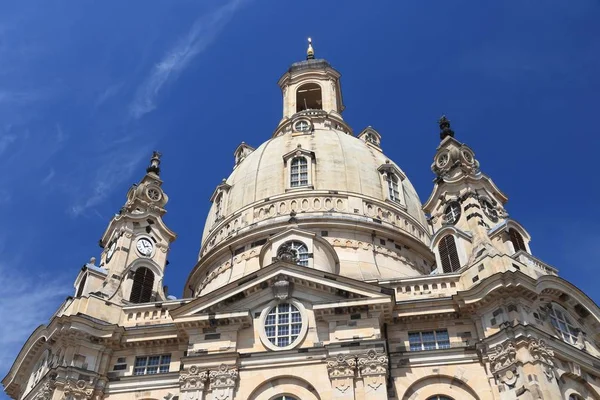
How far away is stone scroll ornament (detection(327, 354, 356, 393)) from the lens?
30188 mm

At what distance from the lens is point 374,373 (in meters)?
30.2

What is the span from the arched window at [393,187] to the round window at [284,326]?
18.2m

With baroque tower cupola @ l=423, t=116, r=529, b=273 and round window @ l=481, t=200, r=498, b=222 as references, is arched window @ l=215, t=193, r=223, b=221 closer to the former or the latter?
baroque tower cupola @ l=423, t=116, r=529, b=273

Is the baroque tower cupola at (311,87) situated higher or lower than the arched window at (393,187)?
higher

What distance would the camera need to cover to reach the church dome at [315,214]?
41.8 m

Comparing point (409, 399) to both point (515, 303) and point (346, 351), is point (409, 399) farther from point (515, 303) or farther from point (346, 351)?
point (515, 303)

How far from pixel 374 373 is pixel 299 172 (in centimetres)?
2219

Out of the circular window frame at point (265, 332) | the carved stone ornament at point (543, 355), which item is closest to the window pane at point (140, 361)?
the circular window frame at point (265, 332)

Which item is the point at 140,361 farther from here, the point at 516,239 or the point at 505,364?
the point at 516,239

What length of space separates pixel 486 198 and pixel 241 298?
680 inches

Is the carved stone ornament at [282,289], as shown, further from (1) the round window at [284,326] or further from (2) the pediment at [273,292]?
(1) the round window at [284,326]

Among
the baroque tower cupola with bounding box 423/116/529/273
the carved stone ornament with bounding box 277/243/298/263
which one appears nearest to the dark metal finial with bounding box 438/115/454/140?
the baroque tower cupola with bounding box 423/116/529/273

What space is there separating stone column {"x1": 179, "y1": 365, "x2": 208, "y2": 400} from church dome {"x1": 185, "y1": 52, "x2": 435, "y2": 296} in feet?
26.6

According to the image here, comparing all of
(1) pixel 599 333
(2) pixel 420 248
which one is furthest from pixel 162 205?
(1) pixel 599 333
